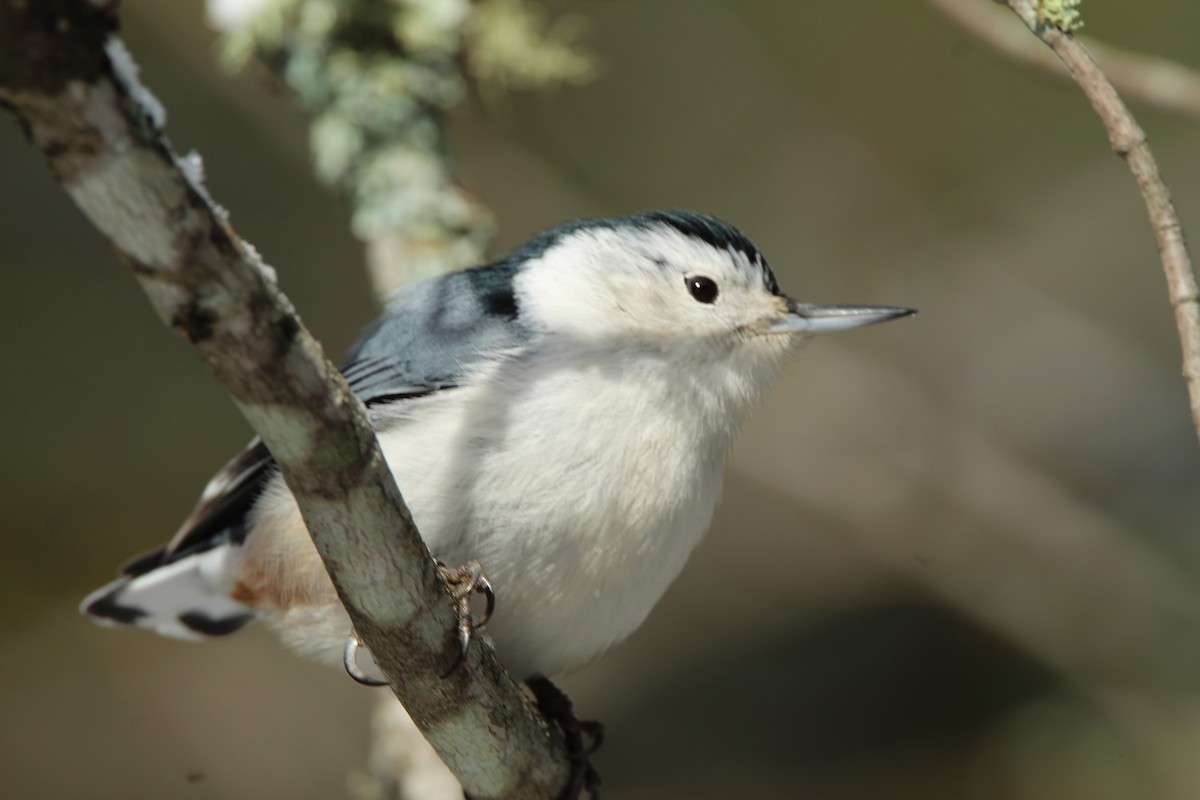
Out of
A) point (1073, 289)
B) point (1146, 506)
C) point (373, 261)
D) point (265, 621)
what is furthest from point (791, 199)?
point (265, 621)

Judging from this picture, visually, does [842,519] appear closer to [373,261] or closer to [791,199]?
[791,199]

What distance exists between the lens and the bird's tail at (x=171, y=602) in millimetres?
2219

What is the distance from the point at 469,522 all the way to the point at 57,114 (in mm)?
874

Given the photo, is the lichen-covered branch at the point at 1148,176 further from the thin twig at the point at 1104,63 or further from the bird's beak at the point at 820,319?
the thin twig at the point at 1104,63

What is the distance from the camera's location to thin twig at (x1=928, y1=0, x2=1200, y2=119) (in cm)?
244

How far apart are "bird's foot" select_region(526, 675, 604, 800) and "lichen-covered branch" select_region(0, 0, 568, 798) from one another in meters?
0.34

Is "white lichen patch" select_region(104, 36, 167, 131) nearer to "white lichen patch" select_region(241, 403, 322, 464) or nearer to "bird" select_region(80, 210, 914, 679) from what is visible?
"white lichen patch" select_region(241, 403, 322, 464)

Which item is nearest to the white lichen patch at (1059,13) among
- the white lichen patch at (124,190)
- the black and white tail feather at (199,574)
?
the white lichen patch at (124,190)

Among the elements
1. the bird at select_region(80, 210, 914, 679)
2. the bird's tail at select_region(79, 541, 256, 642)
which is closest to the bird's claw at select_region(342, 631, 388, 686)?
the bird at select_region(80, 210, 914, 679)

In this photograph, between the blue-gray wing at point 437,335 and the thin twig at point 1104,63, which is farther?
the thin twig at point 1104,63

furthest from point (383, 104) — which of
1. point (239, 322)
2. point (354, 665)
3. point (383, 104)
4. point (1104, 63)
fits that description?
point (239, 322)

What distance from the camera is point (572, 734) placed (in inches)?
75.8

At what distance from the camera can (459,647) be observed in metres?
1.41

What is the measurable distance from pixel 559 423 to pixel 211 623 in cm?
101
